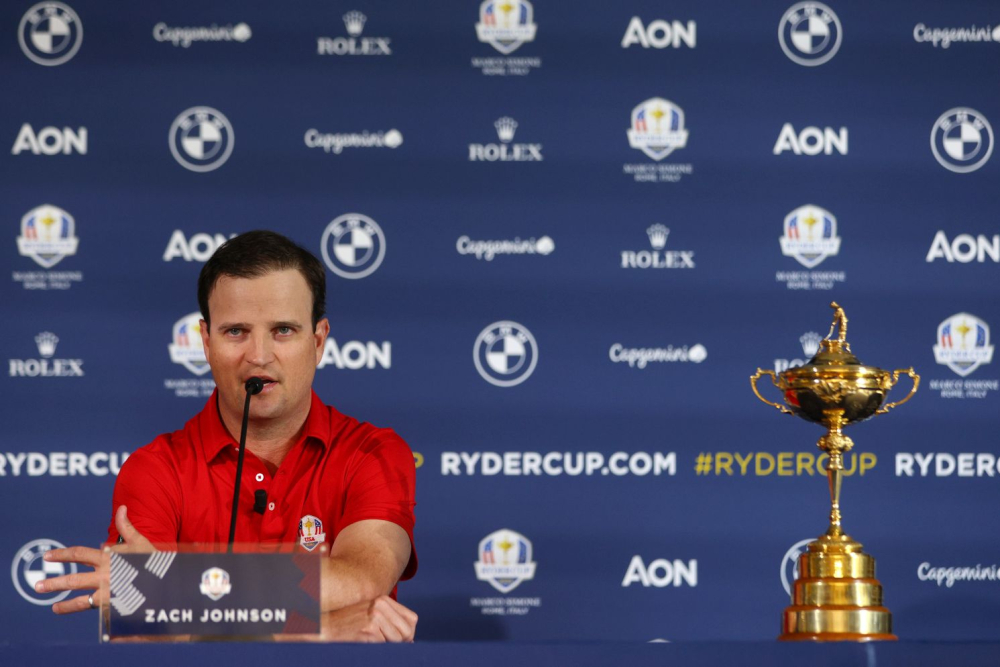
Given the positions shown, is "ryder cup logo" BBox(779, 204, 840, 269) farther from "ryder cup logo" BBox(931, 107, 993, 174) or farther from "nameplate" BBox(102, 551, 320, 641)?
"nameplate" BBox(102, 551, 320, 641)

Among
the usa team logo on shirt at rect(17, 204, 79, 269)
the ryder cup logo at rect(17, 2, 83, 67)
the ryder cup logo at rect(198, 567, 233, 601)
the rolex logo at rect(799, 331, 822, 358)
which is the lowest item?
the ryder cup logo at rect(198, 567, 233, 601)

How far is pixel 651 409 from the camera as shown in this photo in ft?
10.1

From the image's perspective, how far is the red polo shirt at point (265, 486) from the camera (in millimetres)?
2035

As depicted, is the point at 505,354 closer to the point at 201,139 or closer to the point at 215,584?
the point at 201,139

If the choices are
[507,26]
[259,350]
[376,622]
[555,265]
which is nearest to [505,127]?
[507,26]

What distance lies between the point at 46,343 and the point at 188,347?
38 centimetres

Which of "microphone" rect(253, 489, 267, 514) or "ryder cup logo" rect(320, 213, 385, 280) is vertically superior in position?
"ryder cup logo" rect(320, 213, 385, 280)

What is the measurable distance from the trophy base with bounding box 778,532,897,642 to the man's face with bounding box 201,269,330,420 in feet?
3.03

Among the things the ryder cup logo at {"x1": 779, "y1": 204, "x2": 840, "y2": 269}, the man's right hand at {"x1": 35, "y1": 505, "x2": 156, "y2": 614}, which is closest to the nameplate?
the man's right hand at {"x1": 35, "y1": 505, "x2": 156, "y2": 614}

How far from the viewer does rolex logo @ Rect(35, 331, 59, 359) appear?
3105 mm

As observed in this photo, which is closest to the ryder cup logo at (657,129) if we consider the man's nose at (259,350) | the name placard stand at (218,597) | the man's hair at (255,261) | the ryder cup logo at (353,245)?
the ryder cup logo at (353,245)

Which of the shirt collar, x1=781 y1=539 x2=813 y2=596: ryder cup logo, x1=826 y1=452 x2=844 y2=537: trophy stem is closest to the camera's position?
x1=826 y1=452 x2=844 y2=537: trophy stem

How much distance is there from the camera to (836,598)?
6.19 ft

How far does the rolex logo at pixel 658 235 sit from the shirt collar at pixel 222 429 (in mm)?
1252
